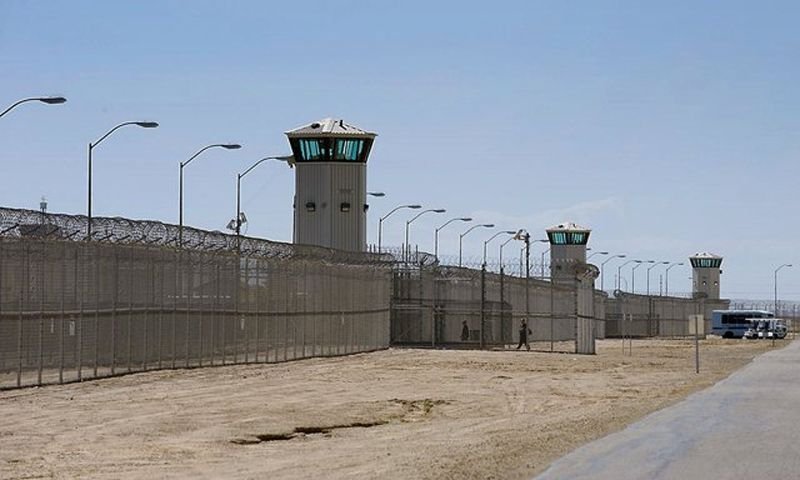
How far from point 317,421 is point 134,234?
11863mm

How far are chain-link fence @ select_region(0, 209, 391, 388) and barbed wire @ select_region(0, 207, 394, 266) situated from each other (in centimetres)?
4

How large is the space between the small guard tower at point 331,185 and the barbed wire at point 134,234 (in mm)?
15709

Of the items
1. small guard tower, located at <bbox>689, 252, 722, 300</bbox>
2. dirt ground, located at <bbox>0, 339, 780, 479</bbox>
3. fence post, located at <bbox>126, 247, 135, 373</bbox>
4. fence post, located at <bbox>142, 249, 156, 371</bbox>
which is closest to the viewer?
dirt ground, located at <bbox>0, 339, 780, 479</bbox>

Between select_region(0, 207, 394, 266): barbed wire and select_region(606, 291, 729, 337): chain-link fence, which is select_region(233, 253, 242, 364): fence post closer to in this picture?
select_region(0, 207, 394, 266): barbed wire

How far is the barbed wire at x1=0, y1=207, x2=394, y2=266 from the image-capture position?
95.1 feet

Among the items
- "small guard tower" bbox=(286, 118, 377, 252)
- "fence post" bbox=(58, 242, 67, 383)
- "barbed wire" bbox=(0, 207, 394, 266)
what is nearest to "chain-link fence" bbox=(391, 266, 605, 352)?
"small guard tower" bbox=(286, 118, 377, 252)

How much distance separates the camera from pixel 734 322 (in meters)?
123

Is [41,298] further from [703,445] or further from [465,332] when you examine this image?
[465,332]

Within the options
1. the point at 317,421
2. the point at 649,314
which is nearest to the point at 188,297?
the point at 317,421

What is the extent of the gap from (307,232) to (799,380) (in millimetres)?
31383

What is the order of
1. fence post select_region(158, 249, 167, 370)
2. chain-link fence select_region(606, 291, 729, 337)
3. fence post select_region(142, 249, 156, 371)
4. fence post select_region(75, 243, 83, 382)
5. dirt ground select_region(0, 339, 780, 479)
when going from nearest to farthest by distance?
dirt ground select_region(0, 339, 780, 479) < fence post select_region(75, 243, 83, 382) < fence post select_region(142, 249, 156, 371) < fence post select_region(158, 249, 167, 370) < chain-link fence select_region(606, 291, 729, 337)

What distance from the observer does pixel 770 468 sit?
59.1 feet

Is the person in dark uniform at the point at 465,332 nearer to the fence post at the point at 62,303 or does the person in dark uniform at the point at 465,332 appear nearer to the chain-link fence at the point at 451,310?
the chain-link fence at the point at 451,310

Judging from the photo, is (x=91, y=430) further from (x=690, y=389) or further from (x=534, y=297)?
(x=534, y=297)
